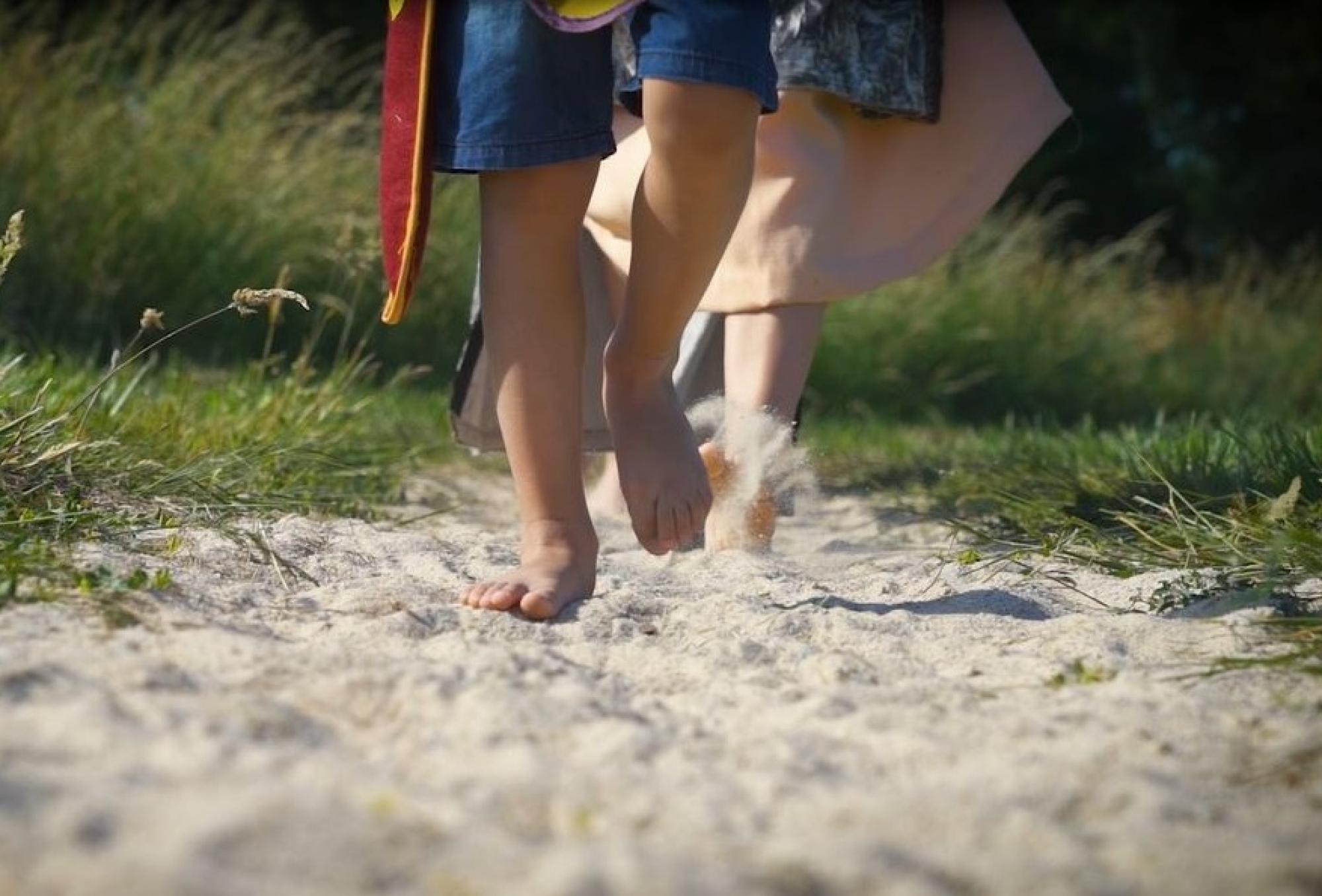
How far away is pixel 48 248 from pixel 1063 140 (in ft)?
32.1

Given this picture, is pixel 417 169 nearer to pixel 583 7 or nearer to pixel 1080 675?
pixel 583 7

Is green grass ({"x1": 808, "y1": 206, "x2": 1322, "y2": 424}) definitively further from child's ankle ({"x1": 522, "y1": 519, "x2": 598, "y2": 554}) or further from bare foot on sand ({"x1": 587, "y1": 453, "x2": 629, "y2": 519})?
child's ankle ({"x1": 522, "y1": 519, "x2": 598, "y2": 554})

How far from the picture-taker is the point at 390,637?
1.85 m

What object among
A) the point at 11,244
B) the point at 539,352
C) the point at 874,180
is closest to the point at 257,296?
the point at 11,244

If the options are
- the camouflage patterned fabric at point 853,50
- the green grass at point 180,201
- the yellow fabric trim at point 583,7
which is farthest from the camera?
the green grass at point 180,201

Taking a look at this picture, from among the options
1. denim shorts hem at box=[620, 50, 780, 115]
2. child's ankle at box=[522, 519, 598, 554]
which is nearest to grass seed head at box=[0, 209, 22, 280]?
child's ankle at box=[522, 519, 598, 554]

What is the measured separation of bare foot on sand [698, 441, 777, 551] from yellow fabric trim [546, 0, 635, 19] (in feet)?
2.67

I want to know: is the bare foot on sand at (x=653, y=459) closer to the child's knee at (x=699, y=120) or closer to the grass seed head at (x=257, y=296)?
the child's knee at (x=699, y=120)

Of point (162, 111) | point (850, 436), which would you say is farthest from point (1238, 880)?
point (162, 111)

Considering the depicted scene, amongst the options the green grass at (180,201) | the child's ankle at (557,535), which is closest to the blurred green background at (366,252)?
the green grass at (180,201)

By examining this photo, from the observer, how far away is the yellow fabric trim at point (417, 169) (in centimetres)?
205

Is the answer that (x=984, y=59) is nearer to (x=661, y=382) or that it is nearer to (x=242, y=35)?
(x=661, y=382)

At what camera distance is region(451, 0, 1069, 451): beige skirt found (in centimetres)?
287

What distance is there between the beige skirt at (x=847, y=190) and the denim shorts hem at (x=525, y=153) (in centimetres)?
81
